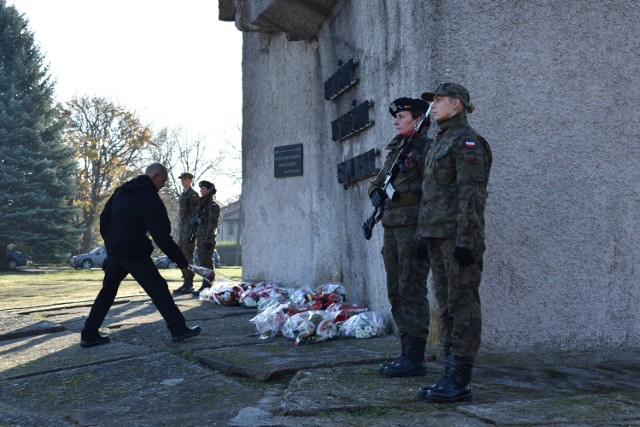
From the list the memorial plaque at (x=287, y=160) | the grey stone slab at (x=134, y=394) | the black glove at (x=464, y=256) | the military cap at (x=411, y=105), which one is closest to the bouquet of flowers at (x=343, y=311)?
the grey stone slab at (x=134, y=394)

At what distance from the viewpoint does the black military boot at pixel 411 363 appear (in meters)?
4.32

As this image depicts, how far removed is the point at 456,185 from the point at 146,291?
10.1 ft

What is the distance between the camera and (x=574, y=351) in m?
5.02

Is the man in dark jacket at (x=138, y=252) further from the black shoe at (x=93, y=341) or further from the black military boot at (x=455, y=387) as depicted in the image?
the black military boot at (x=455, y=387)

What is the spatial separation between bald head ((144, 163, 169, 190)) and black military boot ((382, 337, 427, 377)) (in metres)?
2.80

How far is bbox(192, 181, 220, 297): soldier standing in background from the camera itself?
Answer: 1055 centimetres

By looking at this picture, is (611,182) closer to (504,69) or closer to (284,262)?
(504,69)

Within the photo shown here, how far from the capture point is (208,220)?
10.6 m

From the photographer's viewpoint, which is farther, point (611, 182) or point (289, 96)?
point (289, 96)

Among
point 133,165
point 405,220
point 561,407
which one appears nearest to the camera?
point 561,407

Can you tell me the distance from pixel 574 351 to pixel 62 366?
3388mm

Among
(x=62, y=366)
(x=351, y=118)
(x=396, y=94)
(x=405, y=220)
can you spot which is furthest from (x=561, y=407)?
(x=351, y=118)

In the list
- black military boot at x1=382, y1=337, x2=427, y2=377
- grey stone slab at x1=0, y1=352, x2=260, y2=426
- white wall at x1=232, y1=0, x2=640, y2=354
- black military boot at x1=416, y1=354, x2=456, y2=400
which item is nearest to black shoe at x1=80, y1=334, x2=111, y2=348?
grey stone slab at x1=0, y1=352, x2=260, y2=426

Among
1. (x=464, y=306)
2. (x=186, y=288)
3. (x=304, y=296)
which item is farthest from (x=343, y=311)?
(x=186, y=288)
